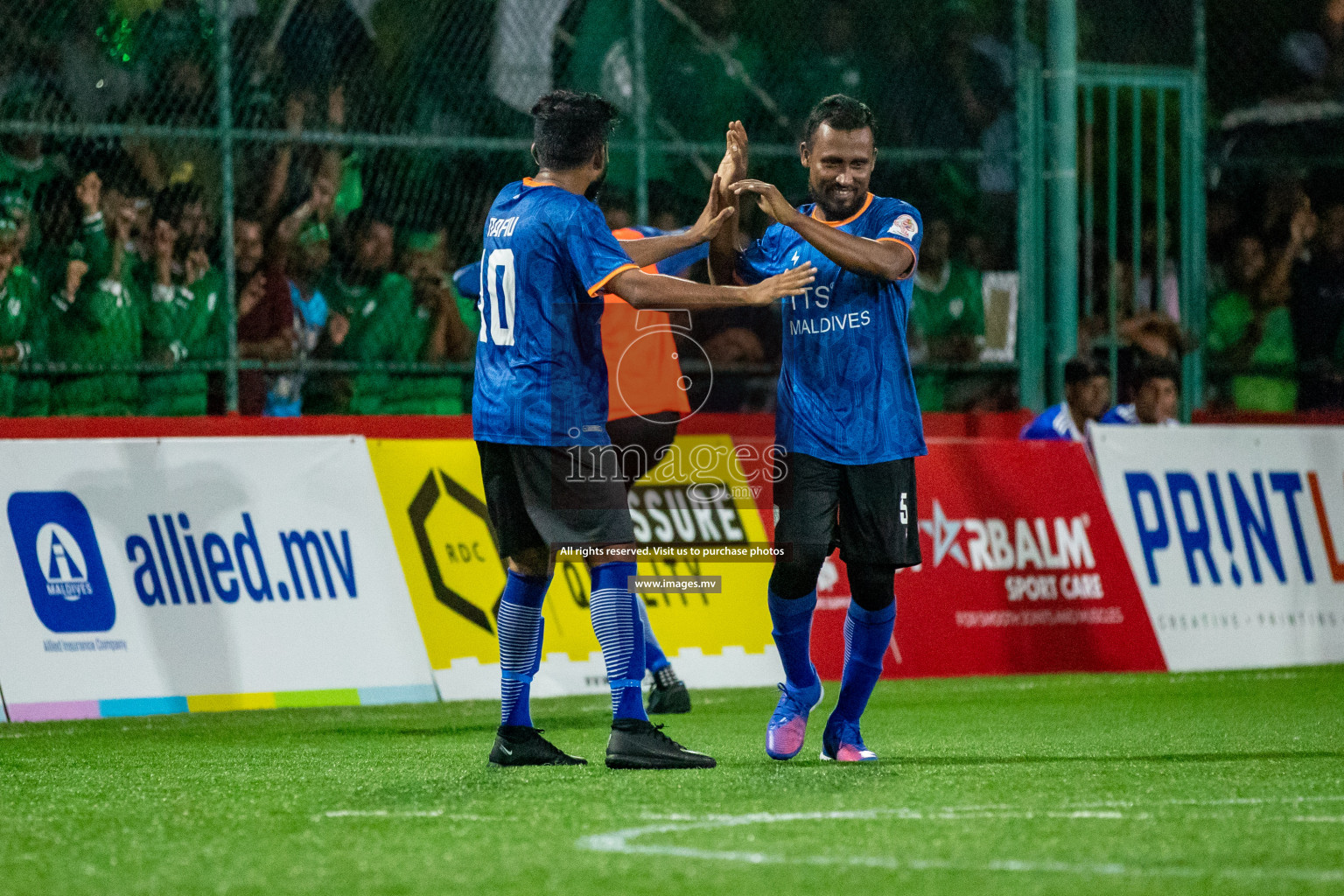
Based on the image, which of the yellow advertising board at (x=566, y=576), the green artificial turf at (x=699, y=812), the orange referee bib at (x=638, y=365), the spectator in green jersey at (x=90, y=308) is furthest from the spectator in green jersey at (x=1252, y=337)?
the spectator in green jersey at (x=90, y=308)

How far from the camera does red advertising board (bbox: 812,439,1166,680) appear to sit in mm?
10305

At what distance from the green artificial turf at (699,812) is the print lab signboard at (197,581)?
1.96 feet

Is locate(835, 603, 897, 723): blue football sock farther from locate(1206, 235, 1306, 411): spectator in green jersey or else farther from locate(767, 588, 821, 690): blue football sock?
locate(1206, 235, 1306, 411): spectator in green jersey

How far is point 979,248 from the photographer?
1283 centimetres

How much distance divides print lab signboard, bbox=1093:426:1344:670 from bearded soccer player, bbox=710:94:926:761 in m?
4.93

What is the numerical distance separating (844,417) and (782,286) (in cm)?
55

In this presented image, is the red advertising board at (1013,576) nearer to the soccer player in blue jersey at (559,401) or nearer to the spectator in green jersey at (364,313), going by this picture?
the spectator in green jersey at (364,313)

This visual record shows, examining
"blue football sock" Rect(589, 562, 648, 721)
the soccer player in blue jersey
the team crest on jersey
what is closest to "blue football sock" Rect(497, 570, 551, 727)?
the soccer player in blue jersey

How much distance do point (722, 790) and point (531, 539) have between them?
112 cm

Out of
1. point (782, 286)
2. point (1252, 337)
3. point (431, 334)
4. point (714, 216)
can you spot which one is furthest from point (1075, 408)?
point (782, 286)

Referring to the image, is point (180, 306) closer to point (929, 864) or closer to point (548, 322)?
point (548, 322)

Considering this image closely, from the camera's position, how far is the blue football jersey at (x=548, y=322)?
594 cm

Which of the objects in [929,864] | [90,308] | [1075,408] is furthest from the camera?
[1075,408]

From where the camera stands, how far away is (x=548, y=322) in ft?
19.6
